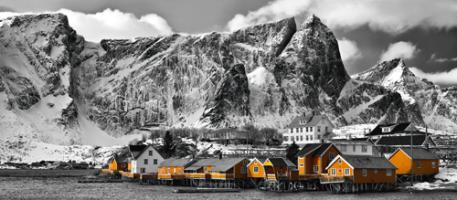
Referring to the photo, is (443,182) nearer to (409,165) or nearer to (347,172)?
(409,165)

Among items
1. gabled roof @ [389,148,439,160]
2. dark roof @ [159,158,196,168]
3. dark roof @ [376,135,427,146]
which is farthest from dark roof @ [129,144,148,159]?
gabled roof @ [389,148,439,160]

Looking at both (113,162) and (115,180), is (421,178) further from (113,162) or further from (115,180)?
(113,162)

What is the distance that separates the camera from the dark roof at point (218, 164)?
331 ft

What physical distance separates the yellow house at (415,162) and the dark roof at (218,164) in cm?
2550

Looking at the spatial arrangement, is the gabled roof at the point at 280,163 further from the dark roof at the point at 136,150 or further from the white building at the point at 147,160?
the dark roof at the point at 136,150

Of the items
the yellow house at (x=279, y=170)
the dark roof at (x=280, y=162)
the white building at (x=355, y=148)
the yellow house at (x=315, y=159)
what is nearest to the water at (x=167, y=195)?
the yellow house at (x=279, y=170)

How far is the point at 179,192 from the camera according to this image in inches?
3615

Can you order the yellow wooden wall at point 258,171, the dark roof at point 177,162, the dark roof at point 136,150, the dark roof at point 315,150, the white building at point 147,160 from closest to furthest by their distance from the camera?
the dark roof at point 315,150, the yellow wooden wall at point 258,171, the dark roof at point 177,162, the white building at point 147,160, the dark roof at point 136,150

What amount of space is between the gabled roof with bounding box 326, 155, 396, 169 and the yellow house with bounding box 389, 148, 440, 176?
721 centimetres

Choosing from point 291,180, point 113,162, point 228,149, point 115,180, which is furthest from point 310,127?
point 291,180

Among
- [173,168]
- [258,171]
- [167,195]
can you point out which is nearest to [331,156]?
[258,171]

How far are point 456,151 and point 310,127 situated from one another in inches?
3123

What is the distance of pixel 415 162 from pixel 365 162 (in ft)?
42.1

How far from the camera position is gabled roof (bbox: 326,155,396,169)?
86.9m
